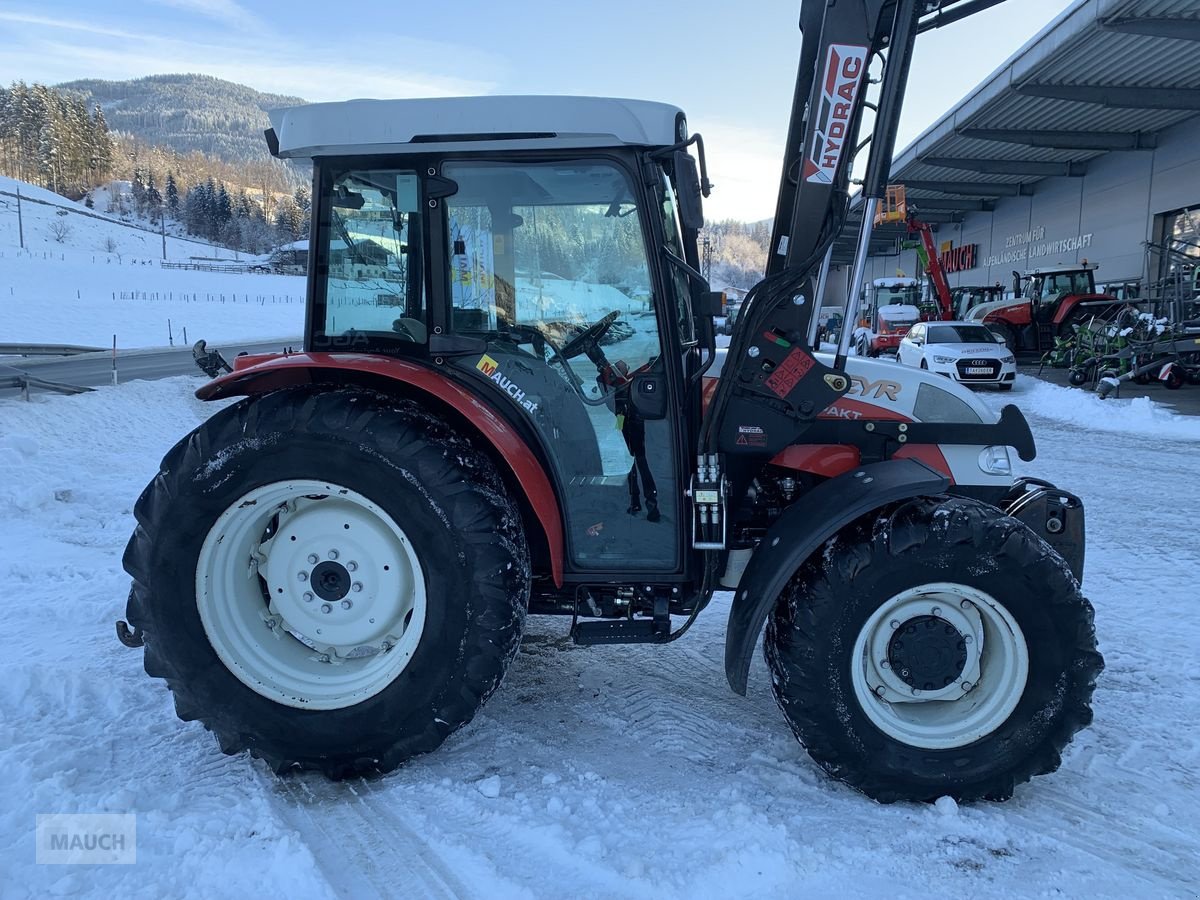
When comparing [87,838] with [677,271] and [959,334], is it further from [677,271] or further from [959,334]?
[959,334]

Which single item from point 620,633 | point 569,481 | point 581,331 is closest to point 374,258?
point 581,331

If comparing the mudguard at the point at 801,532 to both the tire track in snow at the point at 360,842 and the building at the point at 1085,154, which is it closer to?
the tire track in snow at the point at 360,842

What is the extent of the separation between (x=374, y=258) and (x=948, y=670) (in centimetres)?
258

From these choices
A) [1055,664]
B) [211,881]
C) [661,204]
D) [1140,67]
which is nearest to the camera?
[211,881]

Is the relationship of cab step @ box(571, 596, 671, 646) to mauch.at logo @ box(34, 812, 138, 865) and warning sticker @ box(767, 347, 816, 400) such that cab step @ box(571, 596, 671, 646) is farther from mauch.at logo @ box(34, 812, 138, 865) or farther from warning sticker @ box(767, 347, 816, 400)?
mauch.at logo @ box(34, 812, 138, 865)

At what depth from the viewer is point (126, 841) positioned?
8.39ft

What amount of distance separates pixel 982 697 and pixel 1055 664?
0.90 feet

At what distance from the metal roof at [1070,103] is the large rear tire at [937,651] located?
1087cm

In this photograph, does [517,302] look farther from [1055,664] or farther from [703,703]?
[1055,664]

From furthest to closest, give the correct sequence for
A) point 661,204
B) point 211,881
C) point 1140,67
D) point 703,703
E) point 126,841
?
point 1140,67, point 703,703, point 661,204, point 126,841, point 211,881

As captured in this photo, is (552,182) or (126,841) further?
(552,182)

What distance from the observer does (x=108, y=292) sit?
5288cm

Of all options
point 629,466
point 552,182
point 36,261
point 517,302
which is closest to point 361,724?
point 629,466

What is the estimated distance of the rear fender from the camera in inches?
113
